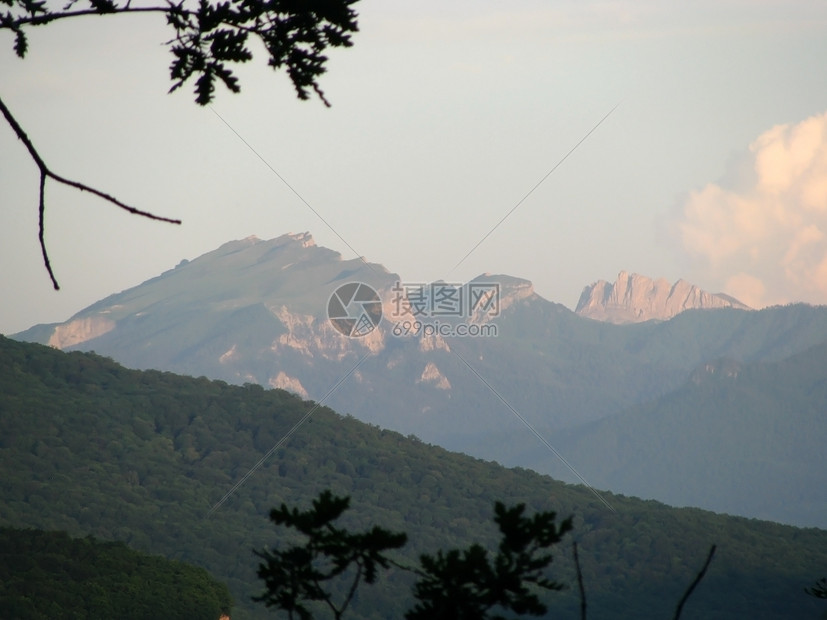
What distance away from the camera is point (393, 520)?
84250mm

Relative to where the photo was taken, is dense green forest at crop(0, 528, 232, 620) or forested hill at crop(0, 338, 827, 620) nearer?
dense green forest at crop(0, 528, 232, 620)

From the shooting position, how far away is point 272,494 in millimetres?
86875

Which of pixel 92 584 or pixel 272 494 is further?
pixel 272 494

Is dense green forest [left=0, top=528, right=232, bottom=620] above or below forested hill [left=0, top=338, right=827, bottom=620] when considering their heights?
below

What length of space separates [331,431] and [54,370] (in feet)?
78.2

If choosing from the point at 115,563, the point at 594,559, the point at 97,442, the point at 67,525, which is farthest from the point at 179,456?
the point at 115,563

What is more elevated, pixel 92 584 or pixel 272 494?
pixel 272 494

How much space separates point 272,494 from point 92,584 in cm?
4314

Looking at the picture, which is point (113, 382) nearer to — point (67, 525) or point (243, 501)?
point (243, 501)

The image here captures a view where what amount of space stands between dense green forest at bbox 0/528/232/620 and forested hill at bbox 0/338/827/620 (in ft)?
37.6

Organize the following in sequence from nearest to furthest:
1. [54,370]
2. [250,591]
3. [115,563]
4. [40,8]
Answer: [40,8]
[115,563]
[250,591]
[54,370]

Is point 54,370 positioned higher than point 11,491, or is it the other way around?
point 54,370

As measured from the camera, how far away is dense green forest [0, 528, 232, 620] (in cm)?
4141

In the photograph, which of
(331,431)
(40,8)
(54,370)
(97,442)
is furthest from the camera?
(331,431)
